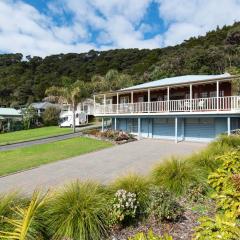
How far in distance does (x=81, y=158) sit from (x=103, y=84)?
31017mm

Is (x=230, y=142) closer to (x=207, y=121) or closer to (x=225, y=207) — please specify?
(x=225, y=207)

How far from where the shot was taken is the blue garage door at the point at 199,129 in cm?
2270

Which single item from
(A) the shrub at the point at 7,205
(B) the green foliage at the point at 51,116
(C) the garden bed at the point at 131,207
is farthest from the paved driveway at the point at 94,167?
(B) the green foliage at the point at 51,116

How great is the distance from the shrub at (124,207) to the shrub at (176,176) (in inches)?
66.5

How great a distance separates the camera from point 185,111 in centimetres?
2292

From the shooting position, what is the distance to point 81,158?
57.5ft

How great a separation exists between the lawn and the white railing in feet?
16.1

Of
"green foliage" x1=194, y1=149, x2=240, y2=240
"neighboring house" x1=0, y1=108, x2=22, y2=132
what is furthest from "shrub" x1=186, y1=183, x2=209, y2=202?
"neighboring house" x1=0, y1=108, x2=22, y2=132

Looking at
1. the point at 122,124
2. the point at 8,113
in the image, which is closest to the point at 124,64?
the point at 8,113

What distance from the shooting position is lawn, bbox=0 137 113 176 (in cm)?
1574

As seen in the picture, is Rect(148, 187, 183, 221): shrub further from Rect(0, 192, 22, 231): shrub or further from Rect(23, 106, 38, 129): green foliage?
Rect(23, 106, 38, 129): green foliage

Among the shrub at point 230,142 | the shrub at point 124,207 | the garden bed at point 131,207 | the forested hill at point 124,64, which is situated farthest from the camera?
the forested hill at point 124,64

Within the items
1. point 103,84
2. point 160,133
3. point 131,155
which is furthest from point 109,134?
point 103,84

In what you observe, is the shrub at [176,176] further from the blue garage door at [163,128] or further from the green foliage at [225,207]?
the blue garage door at [163,128]
